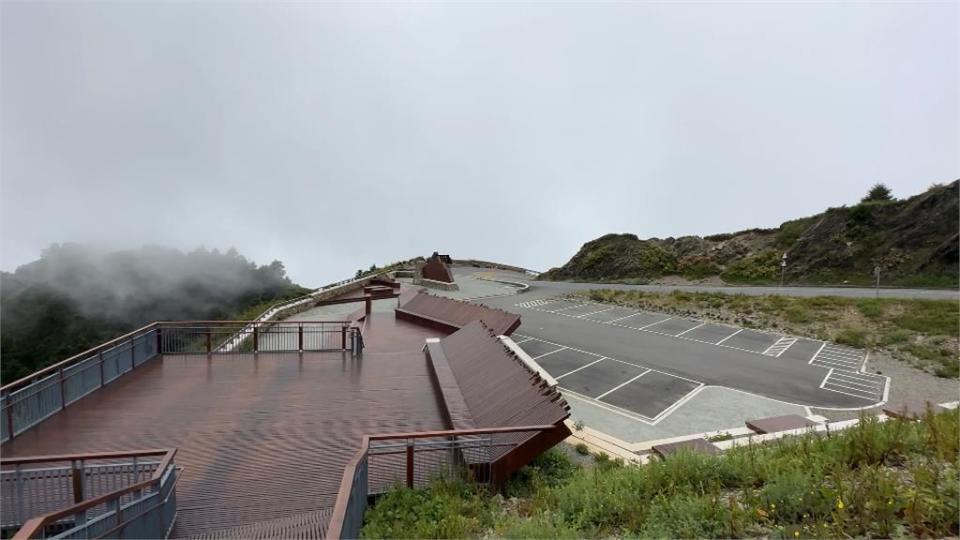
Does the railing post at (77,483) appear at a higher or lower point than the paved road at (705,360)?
higher

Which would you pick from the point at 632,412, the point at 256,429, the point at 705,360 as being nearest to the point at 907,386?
the point at 705,360

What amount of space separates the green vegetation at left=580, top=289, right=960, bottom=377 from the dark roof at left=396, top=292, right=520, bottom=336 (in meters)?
13.2

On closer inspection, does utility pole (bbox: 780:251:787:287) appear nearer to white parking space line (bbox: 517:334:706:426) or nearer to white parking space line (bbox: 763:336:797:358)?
white parking space line (bbox: 763:336:797:358)

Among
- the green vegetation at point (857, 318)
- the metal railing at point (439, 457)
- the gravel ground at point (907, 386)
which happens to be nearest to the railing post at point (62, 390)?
the metal railing at point (439, 457)

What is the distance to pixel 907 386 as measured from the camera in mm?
12406

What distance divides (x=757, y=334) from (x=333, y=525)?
20.1 m

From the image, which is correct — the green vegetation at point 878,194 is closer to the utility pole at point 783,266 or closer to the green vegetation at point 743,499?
the utility pole at point 783,266

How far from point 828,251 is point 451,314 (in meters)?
31.9

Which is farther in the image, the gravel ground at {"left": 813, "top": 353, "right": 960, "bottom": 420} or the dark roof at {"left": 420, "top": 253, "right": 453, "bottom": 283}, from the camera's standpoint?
the dark roof at {"left": 420, "top": 253, "right": 453, "bottom": 283}

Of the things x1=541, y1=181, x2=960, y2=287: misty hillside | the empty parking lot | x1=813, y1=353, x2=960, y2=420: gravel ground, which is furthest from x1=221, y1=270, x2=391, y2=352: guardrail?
x1=541, y1=181, x2=960, y2=287: misty hillside

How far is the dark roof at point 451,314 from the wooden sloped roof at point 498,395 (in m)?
2.51

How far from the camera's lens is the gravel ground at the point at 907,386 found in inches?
419

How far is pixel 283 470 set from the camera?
588 cm

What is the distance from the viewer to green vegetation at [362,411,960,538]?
3600 millimetres
